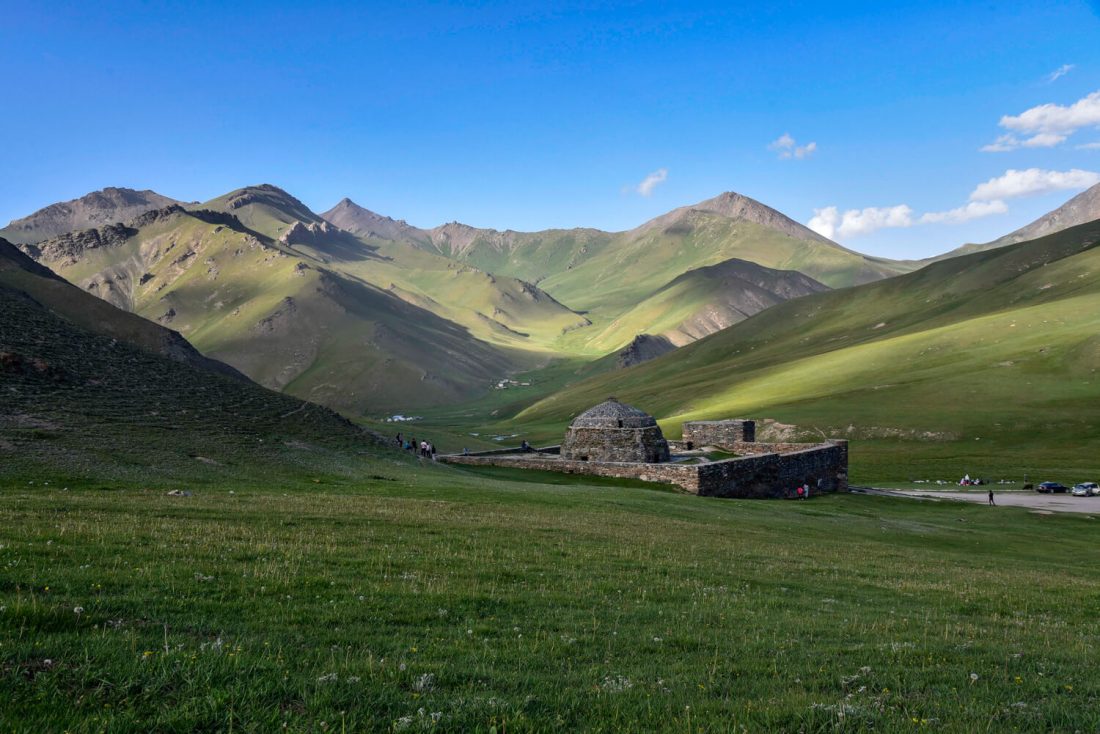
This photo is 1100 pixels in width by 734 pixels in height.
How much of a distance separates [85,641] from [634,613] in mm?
8952

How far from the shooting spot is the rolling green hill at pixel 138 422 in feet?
111

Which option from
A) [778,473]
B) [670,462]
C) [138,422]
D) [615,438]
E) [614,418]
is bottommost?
[778,473]

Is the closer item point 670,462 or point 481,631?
point 481,631

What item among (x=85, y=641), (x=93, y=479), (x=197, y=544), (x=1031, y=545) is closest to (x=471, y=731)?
(x=85, y=641)

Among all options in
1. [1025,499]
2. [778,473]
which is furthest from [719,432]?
[1025,499]

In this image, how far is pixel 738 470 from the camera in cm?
5847

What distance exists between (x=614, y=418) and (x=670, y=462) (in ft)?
22.0

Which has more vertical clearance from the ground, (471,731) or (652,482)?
(471,731)

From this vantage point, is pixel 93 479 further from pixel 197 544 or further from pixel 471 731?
pixel 471 731

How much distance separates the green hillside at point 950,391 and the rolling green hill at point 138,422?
69897mm

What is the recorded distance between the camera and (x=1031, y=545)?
133ft

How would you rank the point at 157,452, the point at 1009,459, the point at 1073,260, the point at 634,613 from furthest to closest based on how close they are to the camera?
the point at 1073,260, the point at 1009,459, the point at 157,452, the point at 634,613

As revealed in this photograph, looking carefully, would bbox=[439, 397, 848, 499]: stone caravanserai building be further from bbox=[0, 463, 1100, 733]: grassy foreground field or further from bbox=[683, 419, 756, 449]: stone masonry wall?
bbox=[0, 463, 1100, 733]: grassy foreground field

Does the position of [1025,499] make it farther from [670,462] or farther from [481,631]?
[481,631]
